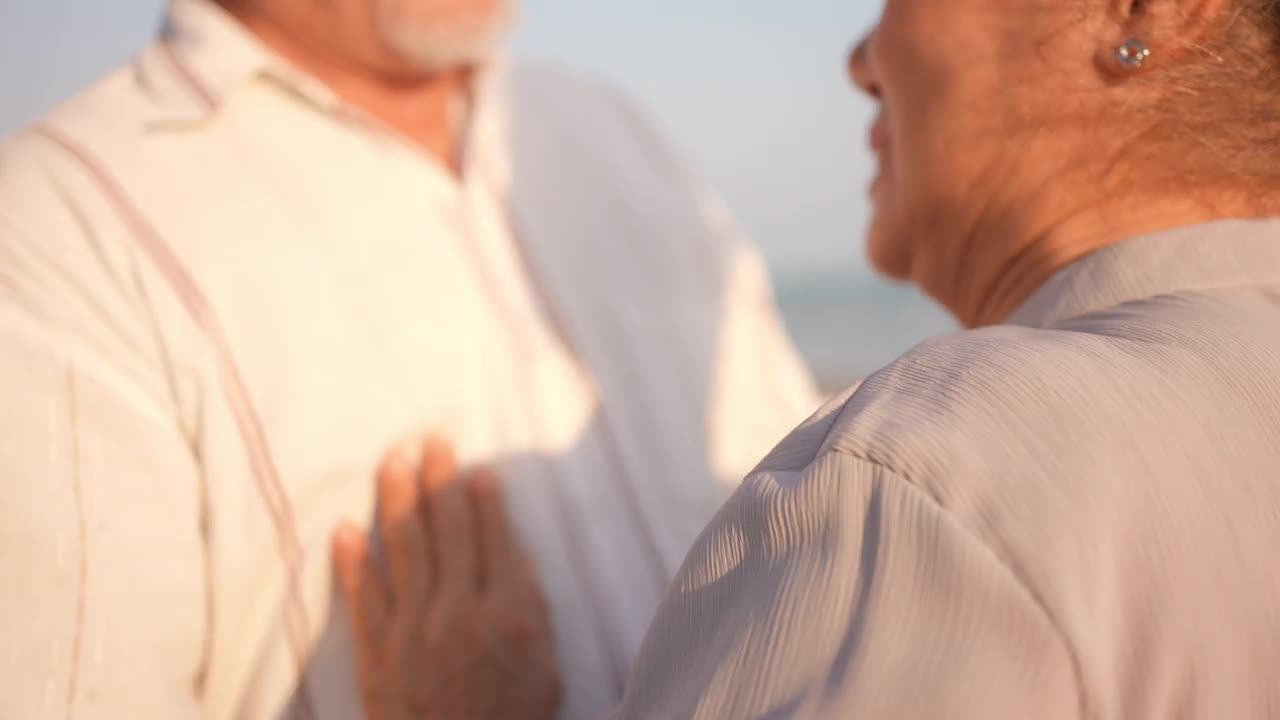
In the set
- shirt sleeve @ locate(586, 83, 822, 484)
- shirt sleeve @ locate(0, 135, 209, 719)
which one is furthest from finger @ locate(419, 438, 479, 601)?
shirt sleeve @ locate(586, 83, 822, 484)

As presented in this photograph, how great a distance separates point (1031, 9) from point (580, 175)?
1.23 metres

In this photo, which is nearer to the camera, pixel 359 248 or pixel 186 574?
pixel 186 574

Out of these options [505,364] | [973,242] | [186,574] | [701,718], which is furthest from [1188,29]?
[186,574]

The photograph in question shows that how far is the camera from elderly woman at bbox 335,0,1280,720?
68cm

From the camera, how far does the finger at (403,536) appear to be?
4.86 ft

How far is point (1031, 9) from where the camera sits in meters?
1.04

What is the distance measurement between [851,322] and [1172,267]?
16.2 meters

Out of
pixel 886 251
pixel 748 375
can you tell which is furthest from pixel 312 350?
pixel 748 375

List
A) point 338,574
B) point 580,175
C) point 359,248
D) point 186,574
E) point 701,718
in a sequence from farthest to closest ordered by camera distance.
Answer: point 580,175 → point 359,248 → point 338,574 → point 186,574 → point 701,718

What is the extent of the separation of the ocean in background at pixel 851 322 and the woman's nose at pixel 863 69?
862cm

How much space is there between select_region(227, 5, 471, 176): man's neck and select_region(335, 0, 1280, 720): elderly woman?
1.30 meters

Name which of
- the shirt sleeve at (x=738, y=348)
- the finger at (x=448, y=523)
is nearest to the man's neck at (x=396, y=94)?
the shirt sleeve at (x=738, y=348)

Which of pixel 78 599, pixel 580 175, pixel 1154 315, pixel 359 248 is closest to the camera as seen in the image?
pixel 1154 315

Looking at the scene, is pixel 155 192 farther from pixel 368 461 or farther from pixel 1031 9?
pixel 1031 9
